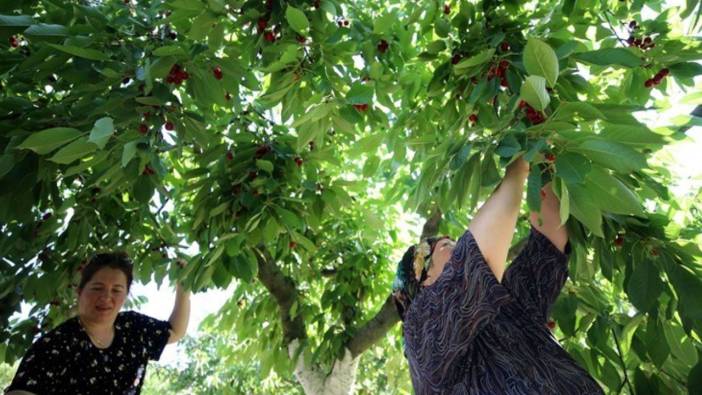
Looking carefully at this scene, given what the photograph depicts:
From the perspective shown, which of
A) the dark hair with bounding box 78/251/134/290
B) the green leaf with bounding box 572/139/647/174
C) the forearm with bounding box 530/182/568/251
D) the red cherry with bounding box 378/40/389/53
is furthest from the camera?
the dark hair with bounding box 78/251/134/290

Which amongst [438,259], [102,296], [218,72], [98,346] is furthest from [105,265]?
[438,259]

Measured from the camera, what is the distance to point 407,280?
1626mm

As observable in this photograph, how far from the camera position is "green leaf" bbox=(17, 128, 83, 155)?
4.31 feet

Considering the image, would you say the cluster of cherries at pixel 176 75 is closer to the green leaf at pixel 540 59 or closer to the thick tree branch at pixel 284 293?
the green leaf at pixel 540 59

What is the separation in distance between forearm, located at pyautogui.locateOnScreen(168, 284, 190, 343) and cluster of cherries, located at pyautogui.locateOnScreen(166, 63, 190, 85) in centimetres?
114

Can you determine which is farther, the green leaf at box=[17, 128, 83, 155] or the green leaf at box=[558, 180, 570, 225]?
the green leaf at box=[17, 128, 83, 155]

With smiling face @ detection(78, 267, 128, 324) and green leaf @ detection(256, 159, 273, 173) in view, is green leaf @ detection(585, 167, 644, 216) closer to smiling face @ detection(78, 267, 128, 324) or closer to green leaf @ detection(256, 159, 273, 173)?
green leaf @ detection(256, 159, 273, 173)

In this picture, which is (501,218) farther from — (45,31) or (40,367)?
(40,367)

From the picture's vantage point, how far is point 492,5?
1.99 metres

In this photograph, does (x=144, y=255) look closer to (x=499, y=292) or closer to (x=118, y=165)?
(x=118, y=165)

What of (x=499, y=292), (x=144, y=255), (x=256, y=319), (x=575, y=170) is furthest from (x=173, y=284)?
(x=575, y=170)

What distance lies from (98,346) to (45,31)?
113 cm

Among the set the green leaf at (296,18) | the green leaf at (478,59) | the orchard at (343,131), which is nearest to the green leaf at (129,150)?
the orchard at (343,131)

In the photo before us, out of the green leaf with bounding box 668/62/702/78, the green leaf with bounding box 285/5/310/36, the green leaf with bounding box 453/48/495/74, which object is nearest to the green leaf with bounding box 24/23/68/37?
the green leaf with bounding box 285/5/310/36
